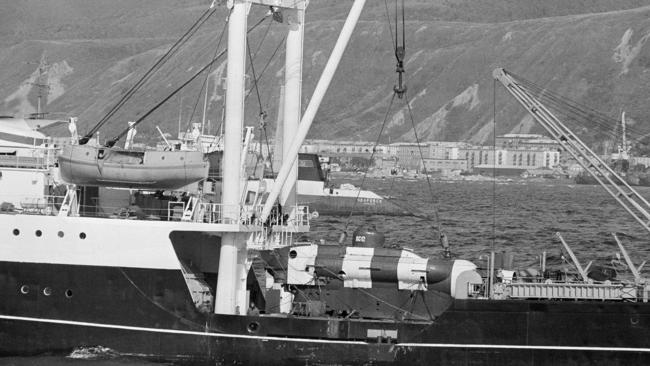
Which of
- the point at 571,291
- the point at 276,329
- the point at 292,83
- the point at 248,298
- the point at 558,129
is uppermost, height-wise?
the point at 292,83

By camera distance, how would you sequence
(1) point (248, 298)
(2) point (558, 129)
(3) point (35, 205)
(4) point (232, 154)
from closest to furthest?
(4) point (232, 154), (1) point (248, 298), (2) point (558, 129), (3) point (35, 205)

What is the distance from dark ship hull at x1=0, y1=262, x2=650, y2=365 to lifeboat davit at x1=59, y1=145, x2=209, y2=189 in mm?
1844

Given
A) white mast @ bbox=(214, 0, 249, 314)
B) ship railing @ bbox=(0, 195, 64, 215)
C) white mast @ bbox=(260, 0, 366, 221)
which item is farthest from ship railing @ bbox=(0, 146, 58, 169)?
white mast @ bbox=(260, 0, 366, 221)

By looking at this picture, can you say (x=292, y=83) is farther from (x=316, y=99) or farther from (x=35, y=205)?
(x=35, y=205)

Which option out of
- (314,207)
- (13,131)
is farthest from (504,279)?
(314,207)

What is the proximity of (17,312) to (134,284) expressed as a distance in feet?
8.28

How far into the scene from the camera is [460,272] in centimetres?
2481

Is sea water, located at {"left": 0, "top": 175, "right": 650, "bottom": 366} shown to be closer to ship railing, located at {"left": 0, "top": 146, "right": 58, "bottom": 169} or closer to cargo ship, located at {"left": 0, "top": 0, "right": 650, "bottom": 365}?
cargo ship, located at {"left": 0, "top": 0, "right": 650, "bottom": 365}

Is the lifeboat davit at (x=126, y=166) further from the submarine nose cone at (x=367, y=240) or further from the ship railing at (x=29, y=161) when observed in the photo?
the submarine nose cone at (x=367, y=240)

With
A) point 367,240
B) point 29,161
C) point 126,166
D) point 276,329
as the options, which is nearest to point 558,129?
point 367,240

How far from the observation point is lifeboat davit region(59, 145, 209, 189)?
2494 centimetres

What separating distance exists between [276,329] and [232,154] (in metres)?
3.60

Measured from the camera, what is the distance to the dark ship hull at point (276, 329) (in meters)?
24.2

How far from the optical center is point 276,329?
80.6 feet
